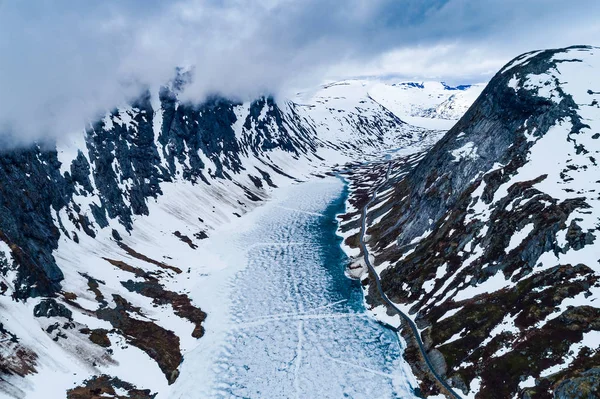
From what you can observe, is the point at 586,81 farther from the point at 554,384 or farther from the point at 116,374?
the point at 116,374

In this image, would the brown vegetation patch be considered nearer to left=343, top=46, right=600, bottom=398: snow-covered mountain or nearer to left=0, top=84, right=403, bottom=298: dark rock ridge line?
left=0, top=84, right=403, bottom=298: dark rock ridge line

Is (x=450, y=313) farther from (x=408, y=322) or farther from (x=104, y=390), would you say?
(x=104, y=390)

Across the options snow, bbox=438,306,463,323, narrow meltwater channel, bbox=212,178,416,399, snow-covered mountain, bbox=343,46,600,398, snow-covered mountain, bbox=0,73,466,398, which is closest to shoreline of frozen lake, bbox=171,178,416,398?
narrow meltwater channel, bbox=212,178,416,399

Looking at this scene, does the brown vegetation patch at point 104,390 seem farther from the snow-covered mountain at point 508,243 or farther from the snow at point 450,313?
the snow at point 450,313

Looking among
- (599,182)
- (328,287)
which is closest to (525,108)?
(599,182)

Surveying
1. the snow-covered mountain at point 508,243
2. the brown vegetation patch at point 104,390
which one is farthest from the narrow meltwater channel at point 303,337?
the brown vegetation patch at point 104,390

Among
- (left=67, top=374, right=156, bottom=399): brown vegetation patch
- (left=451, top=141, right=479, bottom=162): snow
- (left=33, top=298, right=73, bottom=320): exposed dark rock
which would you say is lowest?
(left=67, top=374, right=156, bottom=399): brown vegetation patch

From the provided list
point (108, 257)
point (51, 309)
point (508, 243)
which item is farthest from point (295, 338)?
point (108, 257)
